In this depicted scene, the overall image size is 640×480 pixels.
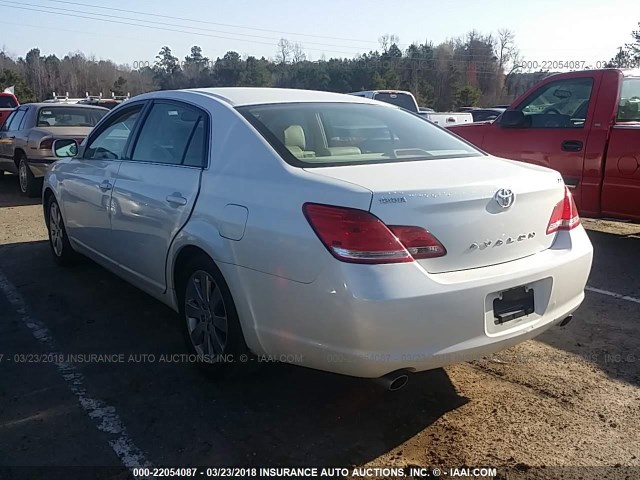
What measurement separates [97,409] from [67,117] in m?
8.67

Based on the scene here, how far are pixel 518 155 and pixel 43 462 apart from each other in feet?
18.6

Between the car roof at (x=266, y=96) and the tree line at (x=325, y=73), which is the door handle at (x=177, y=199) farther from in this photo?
the tree line at (x=325, y=73)

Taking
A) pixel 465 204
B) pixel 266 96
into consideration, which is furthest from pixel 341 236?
pixel 266 96

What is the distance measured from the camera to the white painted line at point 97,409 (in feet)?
9.17

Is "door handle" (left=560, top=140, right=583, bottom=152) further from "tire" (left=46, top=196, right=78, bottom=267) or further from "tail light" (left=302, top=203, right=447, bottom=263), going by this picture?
"tire" (left=46, top=196, right=78, bottom=267)

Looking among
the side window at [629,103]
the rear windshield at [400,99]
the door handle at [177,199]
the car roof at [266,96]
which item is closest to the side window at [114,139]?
the car roof at [266,96]

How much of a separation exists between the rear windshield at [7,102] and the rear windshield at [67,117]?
11.5 meters

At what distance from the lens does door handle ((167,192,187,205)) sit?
345cm

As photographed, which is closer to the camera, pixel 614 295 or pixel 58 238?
pixel 614 295

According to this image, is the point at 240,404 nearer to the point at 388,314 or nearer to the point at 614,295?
the point at 388,314

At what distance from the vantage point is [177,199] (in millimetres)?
3504

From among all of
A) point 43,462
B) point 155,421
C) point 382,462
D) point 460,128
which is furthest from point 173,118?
point 460,128

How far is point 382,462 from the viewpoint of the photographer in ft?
8.88

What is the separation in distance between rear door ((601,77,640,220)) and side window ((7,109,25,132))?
32.0 feet
